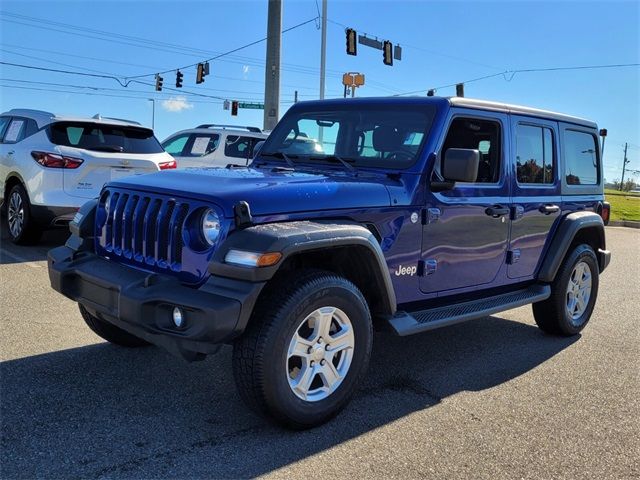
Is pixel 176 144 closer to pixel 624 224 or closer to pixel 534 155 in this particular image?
pixel 534 155

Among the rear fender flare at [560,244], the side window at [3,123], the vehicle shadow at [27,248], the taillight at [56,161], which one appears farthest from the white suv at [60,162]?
the rear fender flare at [560,244]

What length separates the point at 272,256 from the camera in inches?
114

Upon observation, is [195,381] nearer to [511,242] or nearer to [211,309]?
[211,309]

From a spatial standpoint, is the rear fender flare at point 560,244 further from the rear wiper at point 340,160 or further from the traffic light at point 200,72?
the traffic light at point 200,72

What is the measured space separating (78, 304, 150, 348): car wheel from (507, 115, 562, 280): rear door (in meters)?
2.93

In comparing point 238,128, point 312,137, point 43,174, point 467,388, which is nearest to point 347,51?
point 238,128

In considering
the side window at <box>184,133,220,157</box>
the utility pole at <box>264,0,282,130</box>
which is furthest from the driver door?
the utility pole at <box>264,0,282,130</box>

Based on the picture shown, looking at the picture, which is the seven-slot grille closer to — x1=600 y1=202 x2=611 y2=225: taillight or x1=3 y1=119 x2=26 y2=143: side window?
x1=600 y1=202 x2=611 y2=225: taillight

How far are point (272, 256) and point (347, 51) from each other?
58.6 ft

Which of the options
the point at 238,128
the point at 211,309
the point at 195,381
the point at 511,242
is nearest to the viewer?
the point at 211,309

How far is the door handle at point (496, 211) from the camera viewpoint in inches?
171

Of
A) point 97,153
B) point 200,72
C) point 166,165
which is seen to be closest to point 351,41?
point 200,72

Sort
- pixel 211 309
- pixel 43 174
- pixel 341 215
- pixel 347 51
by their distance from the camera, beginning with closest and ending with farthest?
pixel 211 309 < pixel 341 215 < pixel 43 174 < pixel 347 51

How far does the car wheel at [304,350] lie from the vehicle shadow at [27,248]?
5.01 metres
